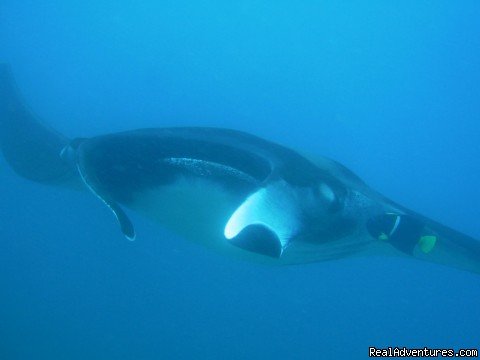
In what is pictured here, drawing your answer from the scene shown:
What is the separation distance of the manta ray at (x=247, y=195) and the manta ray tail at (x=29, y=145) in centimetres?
170

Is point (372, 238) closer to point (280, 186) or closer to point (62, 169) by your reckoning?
point (280, 186)

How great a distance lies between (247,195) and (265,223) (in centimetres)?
25

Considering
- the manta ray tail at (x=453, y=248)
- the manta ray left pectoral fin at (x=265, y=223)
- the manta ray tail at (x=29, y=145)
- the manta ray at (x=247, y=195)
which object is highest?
the manta ray tail at (x=29, y=145)

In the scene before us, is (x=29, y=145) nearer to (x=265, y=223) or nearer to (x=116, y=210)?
(x=116, y=210)

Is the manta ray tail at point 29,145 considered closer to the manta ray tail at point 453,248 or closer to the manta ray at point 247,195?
the manta ray at point 247,195

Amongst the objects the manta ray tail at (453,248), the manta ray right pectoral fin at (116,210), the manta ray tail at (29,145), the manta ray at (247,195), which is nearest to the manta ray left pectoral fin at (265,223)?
the manta ray at (247,195)

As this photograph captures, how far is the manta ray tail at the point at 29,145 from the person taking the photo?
463cm

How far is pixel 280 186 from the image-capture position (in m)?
2.58

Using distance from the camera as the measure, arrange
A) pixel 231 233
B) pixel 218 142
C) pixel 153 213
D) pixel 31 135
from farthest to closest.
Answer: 1. pixel 31 135
2. pixel 153 213
3. pixel 218 142
4. pixel 231 233

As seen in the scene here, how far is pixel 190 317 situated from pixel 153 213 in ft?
30.9

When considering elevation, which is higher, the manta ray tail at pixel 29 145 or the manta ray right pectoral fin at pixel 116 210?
the manta ray tail at pixel 29 145

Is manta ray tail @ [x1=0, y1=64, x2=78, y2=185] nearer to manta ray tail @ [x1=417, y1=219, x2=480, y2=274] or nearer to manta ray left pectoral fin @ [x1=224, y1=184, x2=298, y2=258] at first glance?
manta ray left pectoral fin @ [x1=224, y1=184, x2=298, y2=258]

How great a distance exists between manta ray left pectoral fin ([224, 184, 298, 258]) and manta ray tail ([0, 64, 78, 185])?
2574 mm

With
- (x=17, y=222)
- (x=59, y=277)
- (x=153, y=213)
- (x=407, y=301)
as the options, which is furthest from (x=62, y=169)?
(x=407, y=301)
